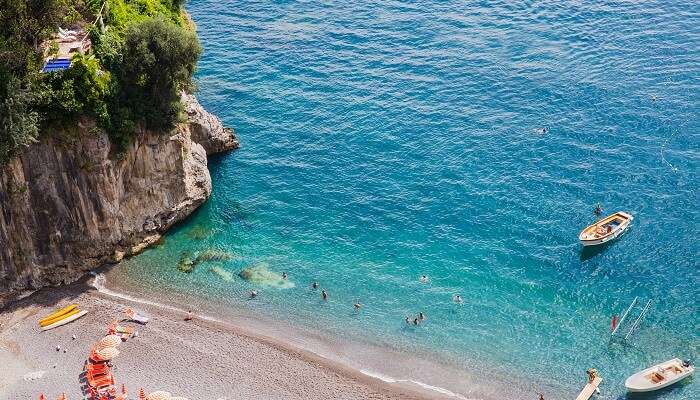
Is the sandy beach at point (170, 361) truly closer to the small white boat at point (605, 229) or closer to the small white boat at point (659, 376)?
the small white boat at point (659, 376)

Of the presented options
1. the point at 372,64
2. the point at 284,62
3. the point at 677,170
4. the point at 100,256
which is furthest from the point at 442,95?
the point at 100,256

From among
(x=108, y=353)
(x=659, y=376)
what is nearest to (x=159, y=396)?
(x=108, y=353)

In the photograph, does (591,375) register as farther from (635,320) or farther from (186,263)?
(186,263)

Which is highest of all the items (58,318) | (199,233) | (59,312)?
(199,233)

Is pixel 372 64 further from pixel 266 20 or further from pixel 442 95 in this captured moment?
pixel 266 20

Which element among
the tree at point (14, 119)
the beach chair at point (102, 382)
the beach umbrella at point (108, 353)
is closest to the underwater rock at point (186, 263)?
the beach umbrella at point (108, 353)

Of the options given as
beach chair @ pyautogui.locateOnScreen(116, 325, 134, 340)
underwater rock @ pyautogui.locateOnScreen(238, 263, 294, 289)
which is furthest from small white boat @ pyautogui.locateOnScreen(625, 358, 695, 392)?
beach chair @ pyautogui.locateOnScreen(116, 325, 134, 340)
